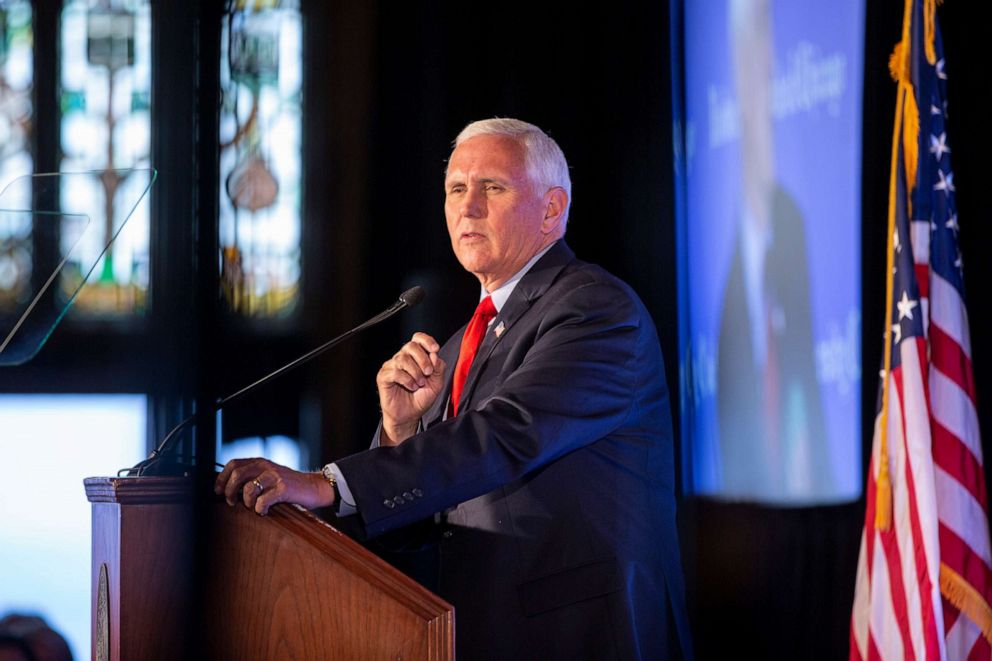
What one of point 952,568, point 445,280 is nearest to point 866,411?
point 952,568

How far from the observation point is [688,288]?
3.68m

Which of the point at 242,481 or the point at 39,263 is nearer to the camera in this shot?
the point at 242,481

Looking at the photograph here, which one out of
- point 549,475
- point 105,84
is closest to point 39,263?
point 549,475

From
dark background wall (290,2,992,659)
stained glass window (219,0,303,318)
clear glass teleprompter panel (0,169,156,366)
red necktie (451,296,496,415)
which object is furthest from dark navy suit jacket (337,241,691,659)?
stained glass window (219,0,303,318)

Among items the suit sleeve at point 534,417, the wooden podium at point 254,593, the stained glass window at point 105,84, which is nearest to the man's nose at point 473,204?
the suit sleeve at point 534,417

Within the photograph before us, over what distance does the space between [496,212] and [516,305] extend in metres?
0.27

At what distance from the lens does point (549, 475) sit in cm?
227

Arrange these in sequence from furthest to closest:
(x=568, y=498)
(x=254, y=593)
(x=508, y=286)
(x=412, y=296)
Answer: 1. (x=508, y=286)
2. (x=412, y=296)
3. (x=568, y=498)
4. (x=254, y=593)

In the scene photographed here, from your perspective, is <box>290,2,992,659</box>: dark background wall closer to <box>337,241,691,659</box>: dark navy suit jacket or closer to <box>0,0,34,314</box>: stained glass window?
<box>337,241,691,659</box>: dark navy suit jacket

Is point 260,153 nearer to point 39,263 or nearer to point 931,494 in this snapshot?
point 39,263

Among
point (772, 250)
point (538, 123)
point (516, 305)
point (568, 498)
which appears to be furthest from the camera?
point (538, 123)

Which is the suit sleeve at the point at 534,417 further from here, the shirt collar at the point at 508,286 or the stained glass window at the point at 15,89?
the stained glass window at the point at 15,89

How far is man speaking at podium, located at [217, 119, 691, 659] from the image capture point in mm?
2035

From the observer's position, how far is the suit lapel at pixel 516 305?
7.96 feet
